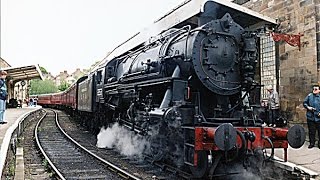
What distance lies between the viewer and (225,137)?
5828mm

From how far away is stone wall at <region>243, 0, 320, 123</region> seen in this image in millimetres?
10070

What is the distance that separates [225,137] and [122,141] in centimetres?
564

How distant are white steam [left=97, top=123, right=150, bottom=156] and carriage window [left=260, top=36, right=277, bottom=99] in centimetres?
467

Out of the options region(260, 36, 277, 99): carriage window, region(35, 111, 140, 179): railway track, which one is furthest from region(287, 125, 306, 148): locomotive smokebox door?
region(260, 36, 277, 99): carriage window

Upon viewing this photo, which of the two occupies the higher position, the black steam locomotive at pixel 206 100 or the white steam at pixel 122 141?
the black steam locomotive at pixel 206 100

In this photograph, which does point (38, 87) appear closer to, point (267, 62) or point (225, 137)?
point (267, 62)

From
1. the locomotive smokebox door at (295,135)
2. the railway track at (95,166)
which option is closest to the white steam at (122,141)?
the railway track at (95,166)

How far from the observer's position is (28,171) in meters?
8.50

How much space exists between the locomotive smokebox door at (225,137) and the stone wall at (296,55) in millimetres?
4963

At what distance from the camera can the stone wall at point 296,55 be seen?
10.1 meters

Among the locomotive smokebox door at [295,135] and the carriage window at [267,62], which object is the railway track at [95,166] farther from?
the carriage window at [267,62]

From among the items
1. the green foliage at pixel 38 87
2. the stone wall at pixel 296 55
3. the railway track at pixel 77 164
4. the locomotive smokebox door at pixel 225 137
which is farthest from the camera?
→ the green foliage at pixel 38 87

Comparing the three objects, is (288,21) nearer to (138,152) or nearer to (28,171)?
(138,152)

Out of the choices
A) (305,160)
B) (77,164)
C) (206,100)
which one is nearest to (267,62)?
(305,160)
